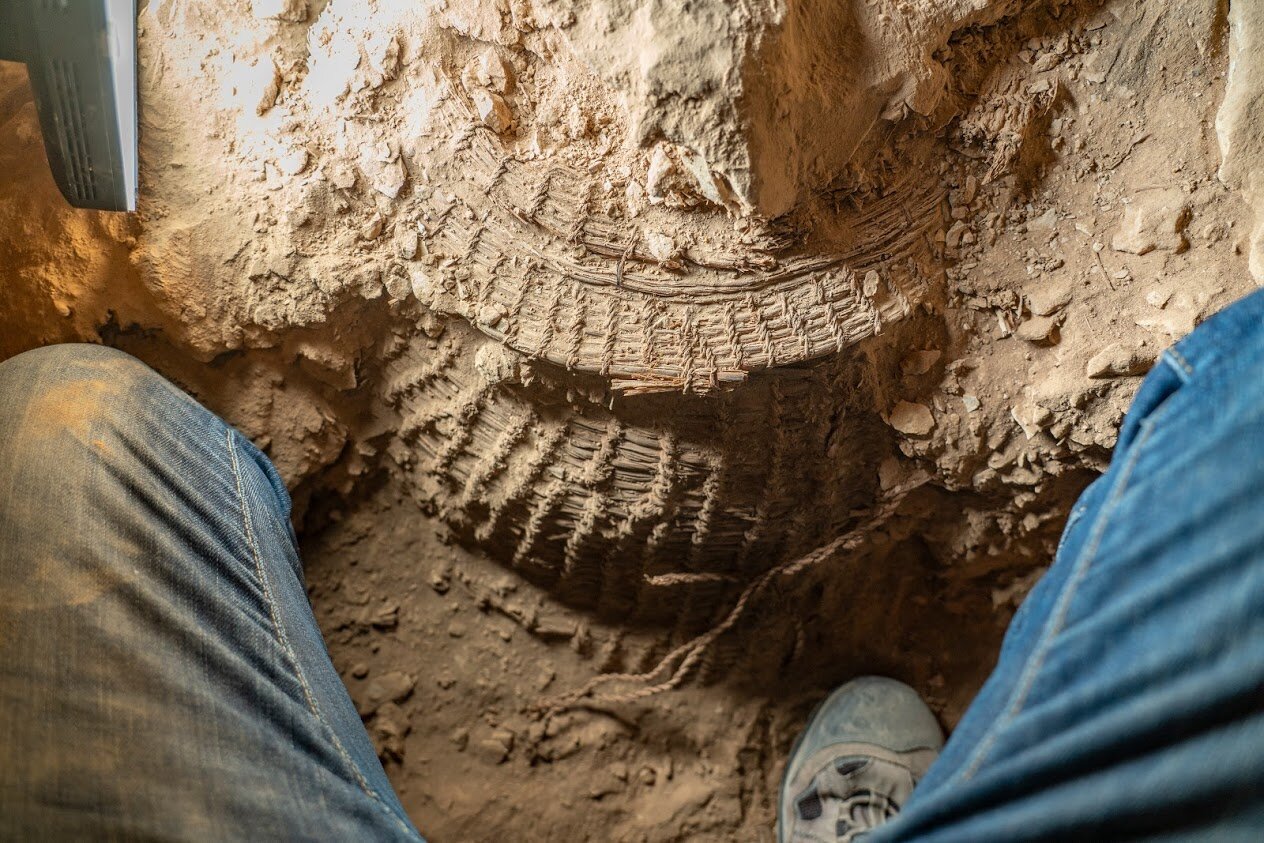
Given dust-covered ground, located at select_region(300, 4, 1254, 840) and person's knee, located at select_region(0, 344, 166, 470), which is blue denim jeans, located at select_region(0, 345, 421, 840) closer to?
person's knee, located at select_region(0, 344, 166, 470)

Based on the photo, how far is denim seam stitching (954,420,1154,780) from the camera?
73 cm

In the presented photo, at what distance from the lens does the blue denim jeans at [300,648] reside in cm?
65

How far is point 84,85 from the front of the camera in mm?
922

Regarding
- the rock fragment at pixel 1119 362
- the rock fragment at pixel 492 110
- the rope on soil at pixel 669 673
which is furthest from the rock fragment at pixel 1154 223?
the rock fragment at pixel 492 110

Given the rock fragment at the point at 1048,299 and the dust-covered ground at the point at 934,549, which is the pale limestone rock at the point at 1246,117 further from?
the rock fragment at the point at 1048,299

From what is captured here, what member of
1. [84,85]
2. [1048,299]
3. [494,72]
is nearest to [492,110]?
[494,72]

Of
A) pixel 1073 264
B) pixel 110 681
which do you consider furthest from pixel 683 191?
pixel 110 681

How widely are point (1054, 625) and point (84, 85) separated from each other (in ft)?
3.41

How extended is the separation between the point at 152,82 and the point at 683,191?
61 cm

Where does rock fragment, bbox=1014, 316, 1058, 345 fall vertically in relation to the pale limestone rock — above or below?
below

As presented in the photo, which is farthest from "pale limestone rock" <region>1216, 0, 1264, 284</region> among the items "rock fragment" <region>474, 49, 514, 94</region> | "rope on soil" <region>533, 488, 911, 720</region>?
"rock fragment" <region>474, 49, 514, 94</region>

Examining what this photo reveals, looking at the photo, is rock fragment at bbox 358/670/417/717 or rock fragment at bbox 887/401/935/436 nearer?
rock fragment at bbox 887/401/935/436

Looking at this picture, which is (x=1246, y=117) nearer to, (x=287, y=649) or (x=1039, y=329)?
(x=1039, y=329)

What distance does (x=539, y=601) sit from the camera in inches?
50.2
